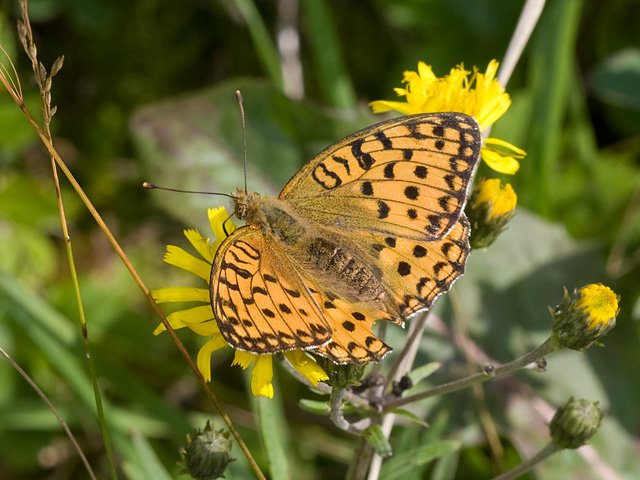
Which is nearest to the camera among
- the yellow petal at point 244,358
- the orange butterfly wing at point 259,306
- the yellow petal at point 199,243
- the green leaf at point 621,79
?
the orange butterfly wing at point 259,306

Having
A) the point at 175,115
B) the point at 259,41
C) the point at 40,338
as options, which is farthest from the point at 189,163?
the point at 40,338

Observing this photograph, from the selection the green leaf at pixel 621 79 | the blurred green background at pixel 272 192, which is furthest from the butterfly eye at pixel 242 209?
the green leaf at pixel 621 79

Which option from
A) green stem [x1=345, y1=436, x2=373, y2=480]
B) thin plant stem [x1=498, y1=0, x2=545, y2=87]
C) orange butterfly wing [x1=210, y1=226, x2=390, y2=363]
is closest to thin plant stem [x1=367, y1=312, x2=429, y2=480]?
green stem [x1=345, y1=436, x2=373, y2=480]

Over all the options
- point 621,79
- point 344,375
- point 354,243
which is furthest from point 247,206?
point 621,79

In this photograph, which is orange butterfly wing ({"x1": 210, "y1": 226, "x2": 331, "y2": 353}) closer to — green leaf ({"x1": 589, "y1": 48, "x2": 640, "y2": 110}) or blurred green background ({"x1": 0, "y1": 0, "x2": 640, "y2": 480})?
blurred green background ({"x1": 0, "y1": 0, "x2": 640, "y2": 480})

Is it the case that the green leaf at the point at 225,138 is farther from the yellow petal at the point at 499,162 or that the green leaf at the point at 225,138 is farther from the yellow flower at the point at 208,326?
the yellow petal at the point at 499,162

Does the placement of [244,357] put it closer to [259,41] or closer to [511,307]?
[511,307]
